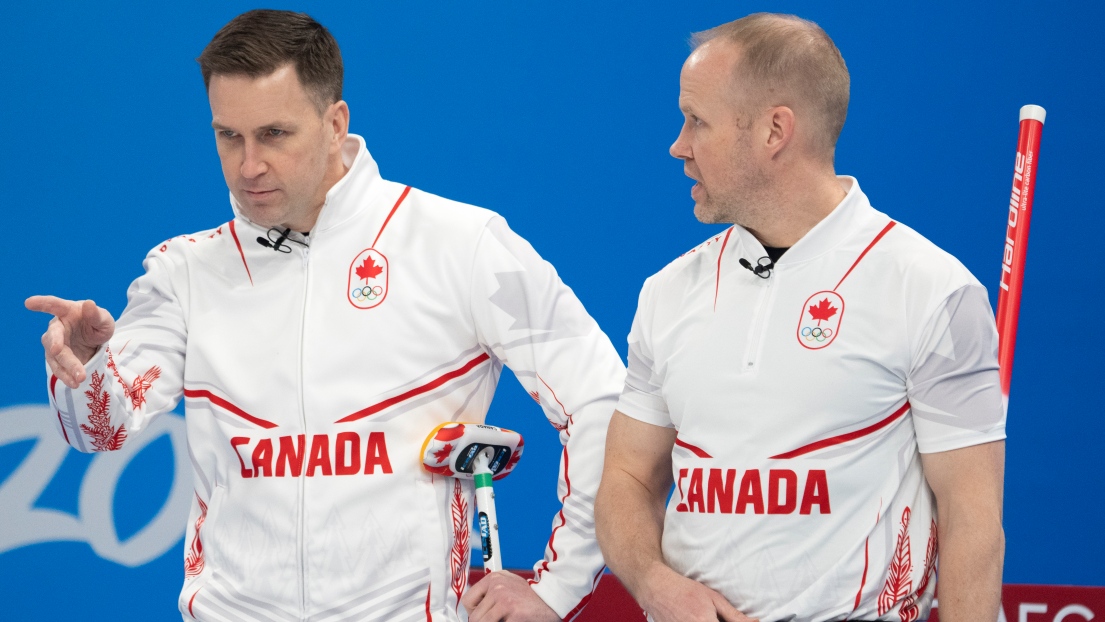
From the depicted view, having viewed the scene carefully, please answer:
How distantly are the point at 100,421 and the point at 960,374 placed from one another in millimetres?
1304

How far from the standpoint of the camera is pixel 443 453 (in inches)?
74.8

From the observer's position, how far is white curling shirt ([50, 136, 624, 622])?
1.90 meters

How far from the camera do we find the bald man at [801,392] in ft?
5.14

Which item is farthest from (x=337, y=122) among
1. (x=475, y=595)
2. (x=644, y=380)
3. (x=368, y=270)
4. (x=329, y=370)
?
(x=475, y=595)

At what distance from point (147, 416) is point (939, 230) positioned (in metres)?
1.84

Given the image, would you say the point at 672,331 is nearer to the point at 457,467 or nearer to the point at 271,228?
the point at 457,467

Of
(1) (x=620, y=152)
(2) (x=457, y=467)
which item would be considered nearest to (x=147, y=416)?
(2) (x=457, y=467)

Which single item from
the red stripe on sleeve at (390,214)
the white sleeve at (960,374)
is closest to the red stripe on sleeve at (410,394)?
the red stripe on sleeve at (390,214)

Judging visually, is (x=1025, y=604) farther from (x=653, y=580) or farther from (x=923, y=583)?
(x=653, y=580)

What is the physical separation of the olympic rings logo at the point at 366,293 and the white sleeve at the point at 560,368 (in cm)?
16

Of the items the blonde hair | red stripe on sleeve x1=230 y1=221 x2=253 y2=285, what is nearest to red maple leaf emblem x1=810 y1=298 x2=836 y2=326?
the blonde hair

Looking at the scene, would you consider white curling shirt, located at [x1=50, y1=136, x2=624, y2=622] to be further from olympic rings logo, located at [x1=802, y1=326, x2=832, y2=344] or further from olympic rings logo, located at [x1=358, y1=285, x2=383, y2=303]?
olympic rings logo, located at [x1=802, y1=326, x2=832, y2=344]

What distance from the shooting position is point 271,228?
2.04m

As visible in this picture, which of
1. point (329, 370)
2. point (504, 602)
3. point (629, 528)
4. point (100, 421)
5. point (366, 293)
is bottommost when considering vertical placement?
point (504, 602)
